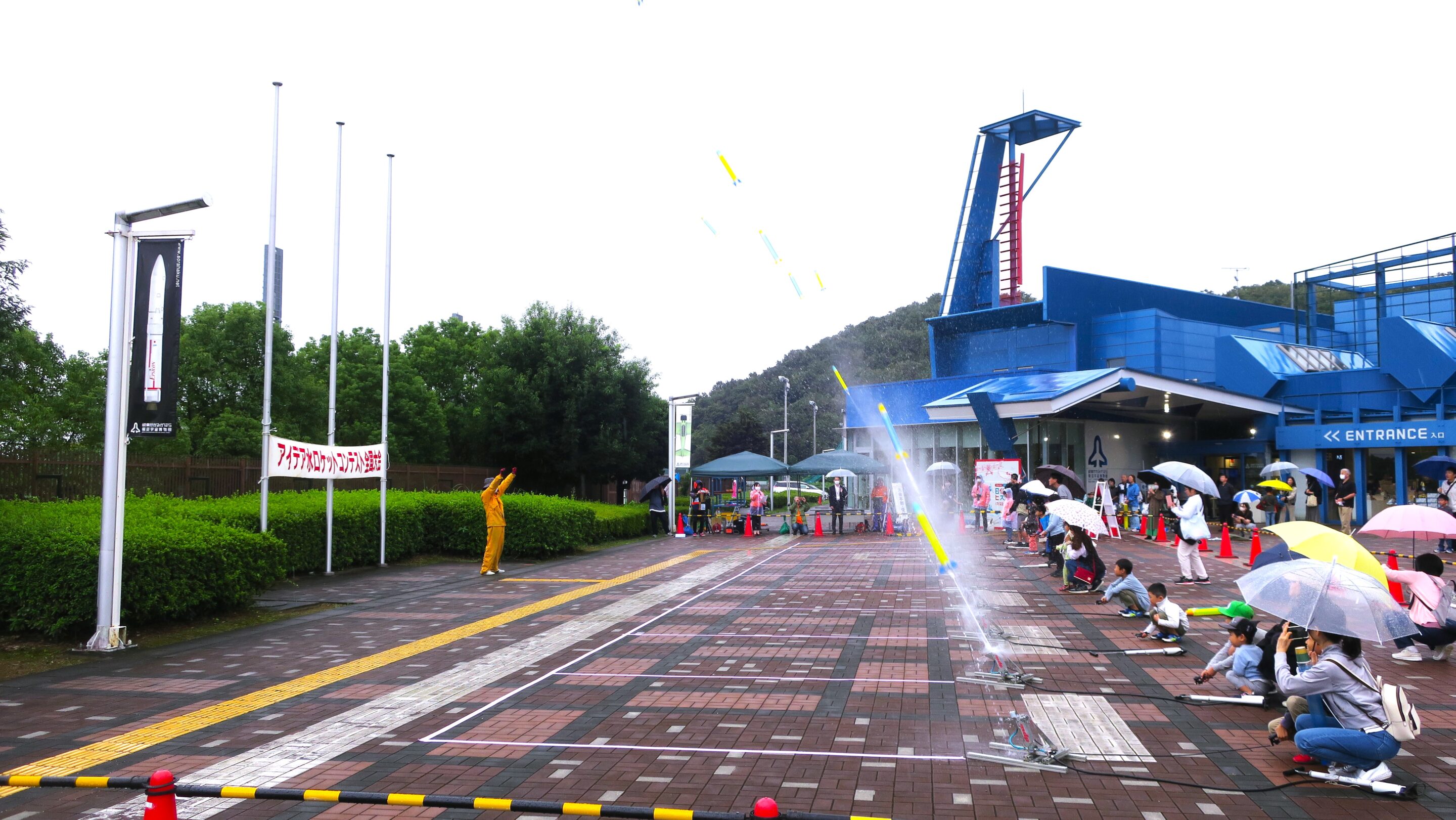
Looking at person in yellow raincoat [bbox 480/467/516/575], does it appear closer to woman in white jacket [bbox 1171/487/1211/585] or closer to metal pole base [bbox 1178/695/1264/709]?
woman in white jacket [bbox 1171/487/1211/585]

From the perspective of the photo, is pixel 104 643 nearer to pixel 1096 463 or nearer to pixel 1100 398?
pixel 1100 398

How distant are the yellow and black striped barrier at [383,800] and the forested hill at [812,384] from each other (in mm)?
7517

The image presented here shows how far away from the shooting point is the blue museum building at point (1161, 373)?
3244 cm

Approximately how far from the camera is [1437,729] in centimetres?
724

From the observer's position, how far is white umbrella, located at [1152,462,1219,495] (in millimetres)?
17172

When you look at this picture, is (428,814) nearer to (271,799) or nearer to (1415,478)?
(271,799)

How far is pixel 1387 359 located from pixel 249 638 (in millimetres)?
35937

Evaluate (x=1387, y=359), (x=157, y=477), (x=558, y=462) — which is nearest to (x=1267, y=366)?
(x=1387, y=359)

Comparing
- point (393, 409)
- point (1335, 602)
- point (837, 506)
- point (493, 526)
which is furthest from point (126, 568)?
point (393, 409)

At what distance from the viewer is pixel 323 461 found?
17.1 meters

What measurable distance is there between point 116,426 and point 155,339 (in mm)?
1131

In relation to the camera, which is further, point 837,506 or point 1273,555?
point 837,506

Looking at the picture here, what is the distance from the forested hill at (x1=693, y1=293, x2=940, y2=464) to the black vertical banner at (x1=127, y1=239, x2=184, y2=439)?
810 cm

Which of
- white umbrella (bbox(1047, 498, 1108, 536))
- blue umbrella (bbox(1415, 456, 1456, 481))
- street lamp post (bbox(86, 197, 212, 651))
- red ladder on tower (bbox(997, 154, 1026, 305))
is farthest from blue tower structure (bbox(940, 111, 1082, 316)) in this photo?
street lamp post (bbox(86, 197, 212, 651))
